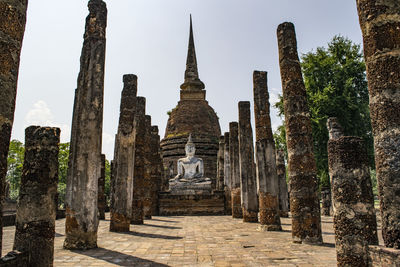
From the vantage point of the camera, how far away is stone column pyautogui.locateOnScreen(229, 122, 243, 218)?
15367 millimetres

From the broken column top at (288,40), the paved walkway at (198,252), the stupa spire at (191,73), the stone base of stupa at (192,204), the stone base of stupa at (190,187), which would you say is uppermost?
the stupa spire at (191,73)

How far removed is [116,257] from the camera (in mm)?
5738

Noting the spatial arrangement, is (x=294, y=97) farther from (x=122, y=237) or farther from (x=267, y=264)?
(x=122, y=237)

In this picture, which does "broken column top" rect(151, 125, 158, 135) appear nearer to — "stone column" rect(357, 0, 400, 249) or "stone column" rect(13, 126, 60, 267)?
"stone column" rect(13, 126, 60, 267)

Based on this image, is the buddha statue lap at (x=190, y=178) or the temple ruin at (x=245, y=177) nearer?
the temple ruin at (x=245, y=177)

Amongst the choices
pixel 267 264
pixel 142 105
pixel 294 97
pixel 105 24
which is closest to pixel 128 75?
pixel 142 105

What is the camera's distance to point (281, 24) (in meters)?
8.89

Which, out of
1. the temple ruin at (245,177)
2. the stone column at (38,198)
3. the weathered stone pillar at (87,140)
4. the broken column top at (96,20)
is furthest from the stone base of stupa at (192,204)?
Answer: the stone column at (38,198)

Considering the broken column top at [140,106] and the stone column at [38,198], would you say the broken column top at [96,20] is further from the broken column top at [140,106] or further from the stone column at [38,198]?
the broken column top at [140,106]

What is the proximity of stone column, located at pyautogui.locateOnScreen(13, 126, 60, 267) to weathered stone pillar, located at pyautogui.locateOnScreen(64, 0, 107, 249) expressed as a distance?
218 centimetres

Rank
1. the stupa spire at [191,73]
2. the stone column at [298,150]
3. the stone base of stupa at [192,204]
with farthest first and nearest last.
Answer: the stupa spire at [191,73]
the stone base of stupa at [192,204]
the stone column at [298,150]

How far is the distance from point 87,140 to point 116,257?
101 inches

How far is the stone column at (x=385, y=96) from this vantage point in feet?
13.8

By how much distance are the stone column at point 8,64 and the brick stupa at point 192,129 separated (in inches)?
980
